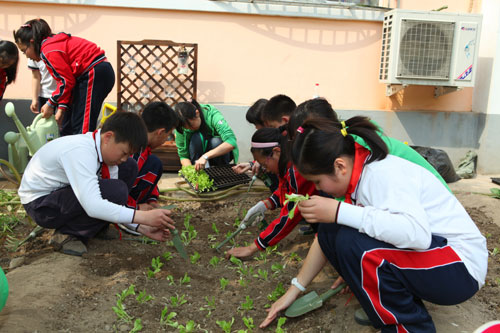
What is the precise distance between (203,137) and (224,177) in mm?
450

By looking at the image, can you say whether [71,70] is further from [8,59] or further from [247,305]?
[247,305]

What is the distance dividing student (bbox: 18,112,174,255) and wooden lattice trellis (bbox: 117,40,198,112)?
2.63 m

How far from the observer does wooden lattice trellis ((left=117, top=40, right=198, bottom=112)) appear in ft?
17.7

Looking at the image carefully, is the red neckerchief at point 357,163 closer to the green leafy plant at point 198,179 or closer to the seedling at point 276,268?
the seedling at point 276,268

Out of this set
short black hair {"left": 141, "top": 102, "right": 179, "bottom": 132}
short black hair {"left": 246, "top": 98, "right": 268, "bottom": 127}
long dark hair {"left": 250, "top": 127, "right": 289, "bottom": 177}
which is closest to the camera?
long dark hair {"left": 250, "top": 127, "right": 289, "bottom": 177}

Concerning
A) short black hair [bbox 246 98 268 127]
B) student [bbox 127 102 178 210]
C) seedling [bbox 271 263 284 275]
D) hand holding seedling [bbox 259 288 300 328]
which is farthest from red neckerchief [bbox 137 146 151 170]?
hand holding seedling [bbox 259 288 300 328]

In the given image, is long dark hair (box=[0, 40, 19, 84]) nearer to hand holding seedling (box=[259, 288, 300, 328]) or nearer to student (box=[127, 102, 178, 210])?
student (box=[127, 102, 178, 210])

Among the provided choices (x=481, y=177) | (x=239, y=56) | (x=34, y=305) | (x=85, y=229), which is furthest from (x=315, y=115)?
(x=481, y=177)

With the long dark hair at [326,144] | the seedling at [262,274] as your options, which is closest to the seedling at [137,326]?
the seedling at [262,274]

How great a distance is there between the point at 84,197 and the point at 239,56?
139 inches

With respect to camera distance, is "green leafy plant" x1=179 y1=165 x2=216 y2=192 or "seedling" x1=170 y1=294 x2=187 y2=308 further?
"green leafy plant" x1=179 y1=165 x2=216 y2=192

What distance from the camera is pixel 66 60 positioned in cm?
416

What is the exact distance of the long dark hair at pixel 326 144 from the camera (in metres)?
1.94

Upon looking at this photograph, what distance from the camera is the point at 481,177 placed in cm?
581
